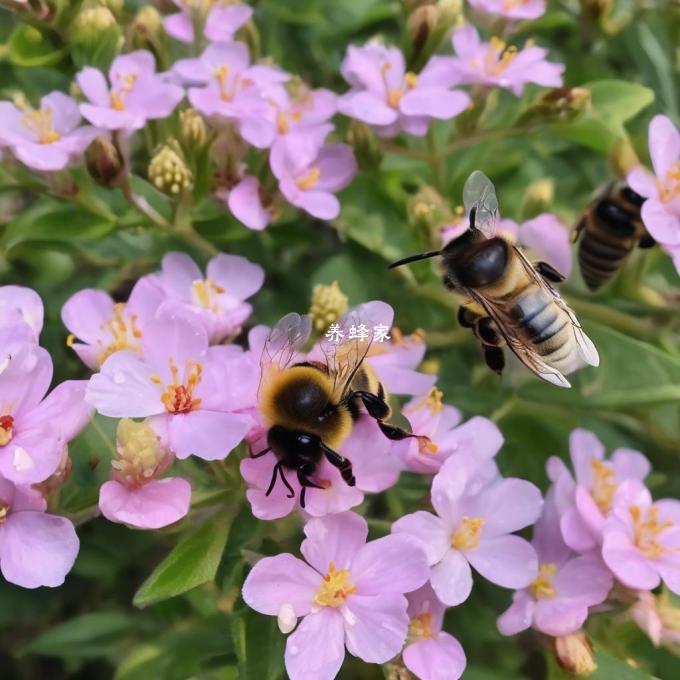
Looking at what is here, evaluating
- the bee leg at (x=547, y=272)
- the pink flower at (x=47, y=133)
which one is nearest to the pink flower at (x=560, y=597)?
the bee leg at (x=547, y=272)

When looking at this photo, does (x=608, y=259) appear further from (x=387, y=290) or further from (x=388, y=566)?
(x=388, y=566)

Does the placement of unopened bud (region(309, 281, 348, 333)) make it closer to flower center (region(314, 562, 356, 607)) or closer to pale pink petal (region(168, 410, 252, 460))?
pale pink petal (region(168, 410, 252, 460))

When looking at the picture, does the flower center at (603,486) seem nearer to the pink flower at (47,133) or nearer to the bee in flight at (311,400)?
the bee in flight at (311,400)

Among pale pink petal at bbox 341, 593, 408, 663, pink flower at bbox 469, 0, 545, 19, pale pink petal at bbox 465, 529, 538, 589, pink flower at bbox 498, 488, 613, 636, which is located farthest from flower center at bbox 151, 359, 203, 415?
pink flower at bbox 469, 0, 545, 19

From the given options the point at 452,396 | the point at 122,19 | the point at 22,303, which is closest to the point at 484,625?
the point at 452,396

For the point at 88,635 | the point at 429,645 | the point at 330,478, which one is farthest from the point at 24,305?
the point at 88,635

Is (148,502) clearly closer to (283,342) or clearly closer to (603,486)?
(283,342)
